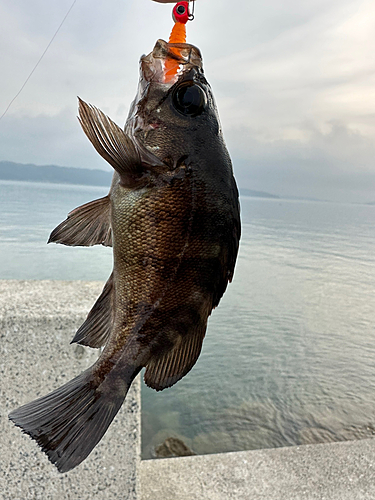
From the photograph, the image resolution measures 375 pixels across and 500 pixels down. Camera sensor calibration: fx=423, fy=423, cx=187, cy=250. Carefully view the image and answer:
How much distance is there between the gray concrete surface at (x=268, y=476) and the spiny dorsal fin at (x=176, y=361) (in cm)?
237

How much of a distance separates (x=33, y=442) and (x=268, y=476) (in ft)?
5.45

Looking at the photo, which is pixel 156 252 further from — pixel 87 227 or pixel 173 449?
pixel 173 449

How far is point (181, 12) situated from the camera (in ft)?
3.02

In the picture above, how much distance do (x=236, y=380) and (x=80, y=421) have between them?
537cm

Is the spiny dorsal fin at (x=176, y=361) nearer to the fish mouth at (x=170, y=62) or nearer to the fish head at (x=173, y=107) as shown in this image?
the fish head at (x=173, y=107)

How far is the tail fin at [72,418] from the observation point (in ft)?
2.45

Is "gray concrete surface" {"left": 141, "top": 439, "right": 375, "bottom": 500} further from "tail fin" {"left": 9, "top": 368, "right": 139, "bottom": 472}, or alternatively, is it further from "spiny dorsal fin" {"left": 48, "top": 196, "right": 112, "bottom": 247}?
"spiny dorsal fin" {"left": 48, "top": 196, "right": 112, "bottom": 247}

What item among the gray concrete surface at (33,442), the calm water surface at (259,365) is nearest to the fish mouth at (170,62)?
the gray concrete surface at (33,442)

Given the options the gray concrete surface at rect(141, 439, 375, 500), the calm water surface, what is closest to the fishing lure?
the gray concrete surface at rect(141, 439, 375, 500)

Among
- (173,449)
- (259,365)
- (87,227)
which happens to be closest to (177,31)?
(87,227)

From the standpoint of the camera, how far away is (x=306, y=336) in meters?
7.31

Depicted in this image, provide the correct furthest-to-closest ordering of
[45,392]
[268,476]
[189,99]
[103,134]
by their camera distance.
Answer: [268,476] → [45,392] → [189,99] → [103,134]

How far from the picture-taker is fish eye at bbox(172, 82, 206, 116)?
0.87 meters

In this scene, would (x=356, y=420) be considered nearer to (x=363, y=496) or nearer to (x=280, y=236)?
(x=363, y=496)
